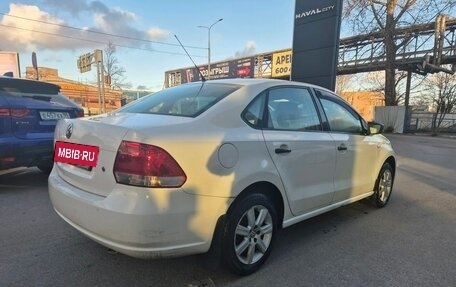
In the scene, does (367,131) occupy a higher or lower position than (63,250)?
higher

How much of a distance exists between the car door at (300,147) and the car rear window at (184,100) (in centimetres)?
48

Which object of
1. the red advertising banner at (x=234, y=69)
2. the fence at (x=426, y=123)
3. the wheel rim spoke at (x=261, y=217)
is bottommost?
the fence at (x=426, y=123)

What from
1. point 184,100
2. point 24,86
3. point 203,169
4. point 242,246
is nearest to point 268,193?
point 242,246

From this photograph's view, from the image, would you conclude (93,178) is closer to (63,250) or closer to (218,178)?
(218,178)

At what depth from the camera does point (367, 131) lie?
Answer: 4.51 m

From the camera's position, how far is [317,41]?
12.1m

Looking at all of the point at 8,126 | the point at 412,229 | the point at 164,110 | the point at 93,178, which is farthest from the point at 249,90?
the point at 8,126

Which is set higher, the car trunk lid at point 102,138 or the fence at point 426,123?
the car trunk lid at point 102,138

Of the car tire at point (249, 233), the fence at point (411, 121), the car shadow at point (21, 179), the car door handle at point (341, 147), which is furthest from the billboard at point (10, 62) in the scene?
the fence at point (411, 121)

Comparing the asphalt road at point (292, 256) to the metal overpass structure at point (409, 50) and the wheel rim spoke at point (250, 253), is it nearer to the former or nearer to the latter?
the wheel rim spoke at point (250, 253)

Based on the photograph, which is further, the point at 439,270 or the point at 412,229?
the point at 412,229

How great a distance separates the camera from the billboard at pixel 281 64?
102 ft

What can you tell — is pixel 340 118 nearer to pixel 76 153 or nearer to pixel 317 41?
pixel 76 153

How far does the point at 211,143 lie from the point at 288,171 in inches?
35.9
